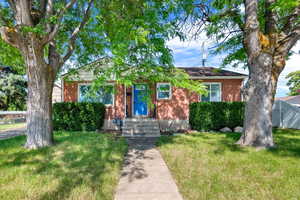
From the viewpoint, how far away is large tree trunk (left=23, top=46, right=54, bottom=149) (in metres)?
4.80

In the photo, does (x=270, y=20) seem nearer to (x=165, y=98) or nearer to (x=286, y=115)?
(x=165, y=98)

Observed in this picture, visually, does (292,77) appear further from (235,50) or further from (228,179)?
(228,179)

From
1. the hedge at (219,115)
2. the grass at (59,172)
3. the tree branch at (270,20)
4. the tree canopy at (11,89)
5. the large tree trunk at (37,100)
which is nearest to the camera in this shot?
the grass at (59,172)

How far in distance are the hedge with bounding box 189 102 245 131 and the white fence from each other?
3312 millimetres

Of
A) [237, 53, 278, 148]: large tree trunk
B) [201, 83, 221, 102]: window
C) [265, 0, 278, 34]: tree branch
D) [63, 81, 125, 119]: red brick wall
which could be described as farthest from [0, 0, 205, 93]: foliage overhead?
[201, 83, 221, 102]: window

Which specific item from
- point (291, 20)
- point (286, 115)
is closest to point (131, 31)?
point (291, 20)

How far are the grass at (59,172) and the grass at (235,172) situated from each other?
152 centimetres

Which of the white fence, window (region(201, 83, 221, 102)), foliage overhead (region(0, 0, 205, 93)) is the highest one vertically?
foliage overhead (region(0, 0, 205, 93))

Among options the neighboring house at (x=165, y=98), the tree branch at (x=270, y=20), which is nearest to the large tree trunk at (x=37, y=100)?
the neighboring house at (x=165, y=98)

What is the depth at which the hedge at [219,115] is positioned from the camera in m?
8.87

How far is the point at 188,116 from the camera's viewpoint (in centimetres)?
1030

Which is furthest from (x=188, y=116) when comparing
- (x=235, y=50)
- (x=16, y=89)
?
(x=16, y=89)

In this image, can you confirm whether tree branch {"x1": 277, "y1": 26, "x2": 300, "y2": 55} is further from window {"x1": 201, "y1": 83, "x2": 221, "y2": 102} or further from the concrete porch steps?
the concrete porch steps

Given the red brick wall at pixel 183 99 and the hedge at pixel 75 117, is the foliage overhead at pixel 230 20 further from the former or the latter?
the hedge at pixel 75 117
